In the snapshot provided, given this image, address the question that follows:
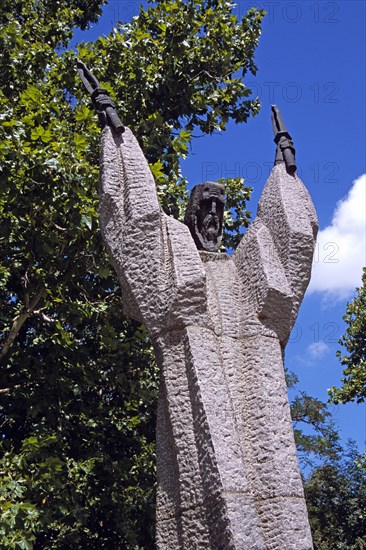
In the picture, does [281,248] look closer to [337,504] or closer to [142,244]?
[142,244]

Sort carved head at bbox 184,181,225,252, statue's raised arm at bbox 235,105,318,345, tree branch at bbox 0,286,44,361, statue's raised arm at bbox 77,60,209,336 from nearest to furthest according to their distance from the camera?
1. statue's raised arm at bbox 77,60,209,336
2. statue's raised arm at bbox 235,105,318,345
3. carved head at bbox 184,181,225,252
4. tree branch at bbox 0,286,44,361

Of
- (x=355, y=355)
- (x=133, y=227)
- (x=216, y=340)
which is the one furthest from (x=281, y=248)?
(x=355, y=355)

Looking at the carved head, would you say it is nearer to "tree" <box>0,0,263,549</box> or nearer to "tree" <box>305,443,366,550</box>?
"tree" <box>0,0,263,549</box>

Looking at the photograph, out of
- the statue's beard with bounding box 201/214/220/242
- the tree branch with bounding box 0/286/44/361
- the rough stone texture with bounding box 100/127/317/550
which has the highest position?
the tree branch with bounding box 0/286/44/361

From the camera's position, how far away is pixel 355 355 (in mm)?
16422

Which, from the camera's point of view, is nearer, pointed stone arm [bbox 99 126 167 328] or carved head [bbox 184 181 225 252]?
pointed stone arm [bbox 99 126 167 328]

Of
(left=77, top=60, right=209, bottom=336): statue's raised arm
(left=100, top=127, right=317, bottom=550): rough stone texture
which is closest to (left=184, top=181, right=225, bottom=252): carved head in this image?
(left=100, top=127, right=317, bottom=550): rough stone texture

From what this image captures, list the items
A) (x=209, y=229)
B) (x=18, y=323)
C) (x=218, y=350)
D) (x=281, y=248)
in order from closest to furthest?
(x=218, y=350)
(x=281, y=248)
(x=209, y=229)
(x=18, y=323)

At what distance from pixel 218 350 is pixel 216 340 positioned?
87mm

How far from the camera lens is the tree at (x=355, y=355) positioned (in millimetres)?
15344

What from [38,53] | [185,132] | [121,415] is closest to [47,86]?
[38,53]

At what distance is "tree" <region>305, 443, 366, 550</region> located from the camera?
16.4 metres

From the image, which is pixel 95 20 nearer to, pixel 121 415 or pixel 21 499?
pixel 121 415

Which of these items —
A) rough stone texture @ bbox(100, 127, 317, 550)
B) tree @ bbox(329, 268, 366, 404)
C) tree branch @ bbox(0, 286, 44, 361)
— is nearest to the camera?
rough stone texture @ bbox(100, 127, 317, 550)
